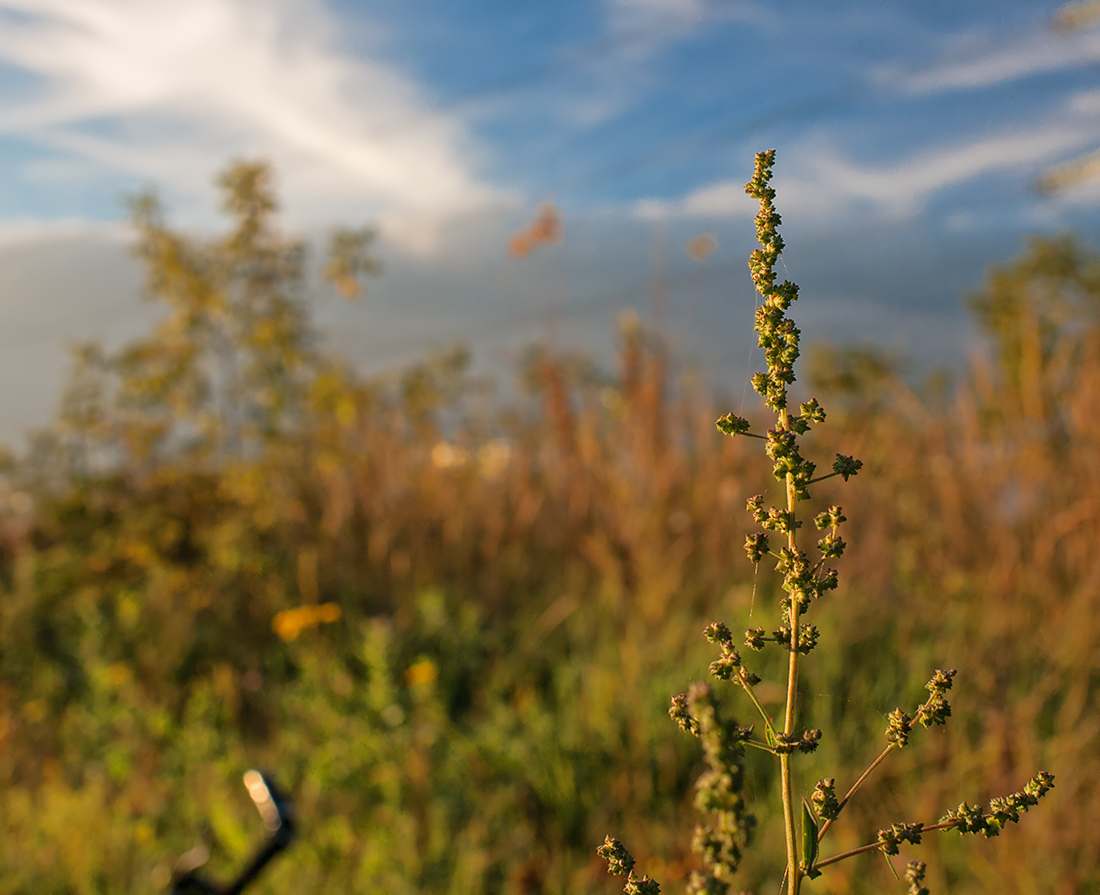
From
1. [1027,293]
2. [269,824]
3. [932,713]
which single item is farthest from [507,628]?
[1027,293]

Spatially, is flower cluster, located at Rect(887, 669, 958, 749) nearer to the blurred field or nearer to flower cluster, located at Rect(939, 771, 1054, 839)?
flower cluster, located at Rect(939, 771, 1054, 839)

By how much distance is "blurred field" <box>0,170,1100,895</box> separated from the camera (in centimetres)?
330

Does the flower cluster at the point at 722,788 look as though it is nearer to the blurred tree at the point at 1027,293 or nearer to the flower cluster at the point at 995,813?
the flower cluster at the point at 995,813

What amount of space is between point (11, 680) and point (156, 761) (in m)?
1.59

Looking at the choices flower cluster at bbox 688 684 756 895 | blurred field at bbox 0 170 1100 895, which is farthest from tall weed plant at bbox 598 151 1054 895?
blurred field at bbox 0 170 1100 895

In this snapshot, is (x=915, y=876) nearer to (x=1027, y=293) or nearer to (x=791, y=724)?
(x=791, y=724)

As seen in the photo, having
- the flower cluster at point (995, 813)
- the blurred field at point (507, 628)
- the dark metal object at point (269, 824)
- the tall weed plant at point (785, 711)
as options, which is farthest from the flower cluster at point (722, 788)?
the blurred field at point (507, 628)

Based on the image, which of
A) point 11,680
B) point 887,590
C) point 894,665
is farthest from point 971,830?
point 11,680

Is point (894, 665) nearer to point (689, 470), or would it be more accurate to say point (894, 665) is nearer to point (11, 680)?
point (689, 470)

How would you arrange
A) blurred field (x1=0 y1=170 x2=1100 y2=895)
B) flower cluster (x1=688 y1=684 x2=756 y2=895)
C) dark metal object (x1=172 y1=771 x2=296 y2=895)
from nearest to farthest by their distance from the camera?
flower cluster (x1=688 y1=684 x2=756 y2=895) < dark metal object (x1=172 y1=771 x2=296 y2=895) < blurred field (x1=0 y1=170 x2=1100 y2=895)

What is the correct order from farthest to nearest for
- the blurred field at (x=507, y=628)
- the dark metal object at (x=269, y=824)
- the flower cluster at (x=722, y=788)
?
the blurred field at (x=507, y=628)
the dark metal object at (x=269, y=824)
the flower cluster at (x=722, y=788)

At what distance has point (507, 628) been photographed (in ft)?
16.6

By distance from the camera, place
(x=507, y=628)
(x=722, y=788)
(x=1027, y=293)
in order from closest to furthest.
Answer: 1. (x=722, y=788)
2. (x=507, y=628)
3. (x=1027, y=293)

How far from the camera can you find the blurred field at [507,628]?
10.8 feet
